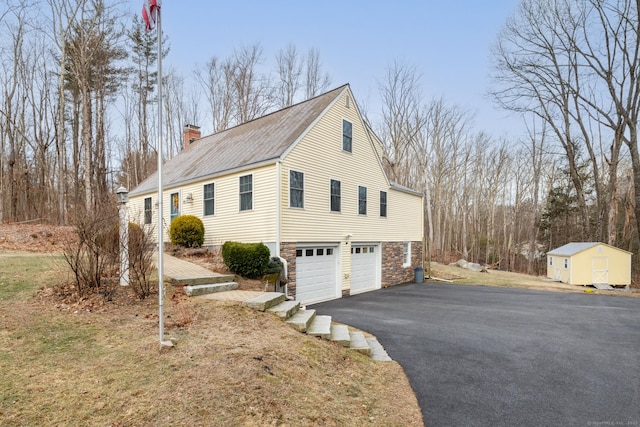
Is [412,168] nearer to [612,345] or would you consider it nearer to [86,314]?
[612,345]

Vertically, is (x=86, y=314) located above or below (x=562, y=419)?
above

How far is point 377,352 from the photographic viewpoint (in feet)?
19.1

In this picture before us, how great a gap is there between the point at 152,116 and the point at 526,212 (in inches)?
1356

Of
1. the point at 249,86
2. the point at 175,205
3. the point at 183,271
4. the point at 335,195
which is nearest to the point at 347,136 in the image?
the point at 335,195

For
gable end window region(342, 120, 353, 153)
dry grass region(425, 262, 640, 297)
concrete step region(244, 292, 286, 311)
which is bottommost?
dry grass region(425, 262, 640, 297)

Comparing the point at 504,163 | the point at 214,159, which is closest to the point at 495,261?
the point at 504,163

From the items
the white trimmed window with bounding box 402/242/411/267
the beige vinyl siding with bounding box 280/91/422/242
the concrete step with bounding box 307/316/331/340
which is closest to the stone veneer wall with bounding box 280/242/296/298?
the beige vinyl siding with bounding box 280/91/422/242

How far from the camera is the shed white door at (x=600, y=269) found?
57.6 ft

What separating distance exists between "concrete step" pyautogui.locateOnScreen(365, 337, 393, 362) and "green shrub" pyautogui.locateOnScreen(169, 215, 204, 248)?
27.1ft

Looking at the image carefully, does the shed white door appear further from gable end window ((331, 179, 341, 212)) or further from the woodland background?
gable end window ((331, 179, 341, 212))

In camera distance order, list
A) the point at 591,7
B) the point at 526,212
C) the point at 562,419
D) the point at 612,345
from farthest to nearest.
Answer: the point at 526,212, the point at 591,7, the point at 612,345, the point at 562,419

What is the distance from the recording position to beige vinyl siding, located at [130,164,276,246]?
1069 centimetres

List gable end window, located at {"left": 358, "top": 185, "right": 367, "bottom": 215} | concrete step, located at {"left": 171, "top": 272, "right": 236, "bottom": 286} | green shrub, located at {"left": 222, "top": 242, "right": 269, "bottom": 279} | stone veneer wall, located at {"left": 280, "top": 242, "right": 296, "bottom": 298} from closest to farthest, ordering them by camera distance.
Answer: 1. concrete step, located at {"left": 171, "top": 272, "right": 236, "bottom": 286}
2. green shrub, located at {"left": 222, "top": 242, "right": 269, "bottom": 279}
3. stone veneer wall, located at {"left": 280, "top": 242, "right": 296, "bottom": 298}
4. gable end window, located at {"left": 358, "top": 185, "right": 367, "bottom": 215}

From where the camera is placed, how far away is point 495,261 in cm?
3203
